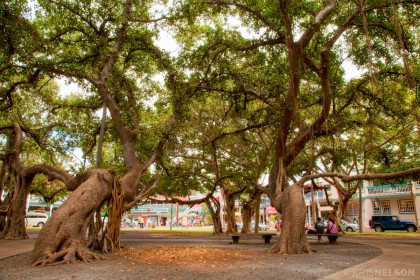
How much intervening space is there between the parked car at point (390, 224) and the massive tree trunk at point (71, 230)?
2737cm

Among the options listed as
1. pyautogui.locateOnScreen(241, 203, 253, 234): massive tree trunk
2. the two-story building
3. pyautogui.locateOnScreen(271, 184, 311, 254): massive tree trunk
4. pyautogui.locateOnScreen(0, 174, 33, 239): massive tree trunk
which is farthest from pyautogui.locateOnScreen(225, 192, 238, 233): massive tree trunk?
pyautogui.locateOnScreen(0, 174, 33, 239): massive tree trunk

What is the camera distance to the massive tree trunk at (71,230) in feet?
22.5

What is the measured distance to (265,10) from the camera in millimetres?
9641

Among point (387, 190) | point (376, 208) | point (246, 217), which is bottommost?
point (246, 217)

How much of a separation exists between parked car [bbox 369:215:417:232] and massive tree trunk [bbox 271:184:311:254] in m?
22.7

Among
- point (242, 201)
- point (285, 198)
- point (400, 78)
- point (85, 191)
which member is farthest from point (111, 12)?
point (242, 201)

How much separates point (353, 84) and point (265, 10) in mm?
4773

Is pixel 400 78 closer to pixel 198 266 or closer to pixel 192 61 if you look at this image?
pixel 192 61

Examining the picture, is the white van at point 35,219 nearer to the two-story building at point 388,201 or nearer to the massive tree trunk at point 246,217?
the massive tree trunk at point 246,217

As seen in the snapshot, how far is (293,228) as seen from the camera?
9312 millimetres

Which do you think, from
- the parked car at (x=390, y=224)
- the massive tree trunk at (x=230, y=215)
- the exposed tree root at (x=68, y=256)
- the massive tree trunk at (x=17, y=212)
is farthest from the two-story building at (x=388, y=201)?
the exposed tree root at (x=68, y=256)

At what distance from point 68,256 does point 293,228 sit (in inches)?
248

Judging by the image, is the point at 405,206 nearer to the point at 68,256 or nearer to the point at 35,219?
the point at 68,256

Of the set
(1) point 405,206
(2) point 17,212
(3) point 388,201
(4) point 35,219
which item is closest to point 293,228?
(2) point 17,212
